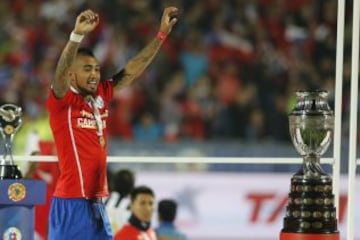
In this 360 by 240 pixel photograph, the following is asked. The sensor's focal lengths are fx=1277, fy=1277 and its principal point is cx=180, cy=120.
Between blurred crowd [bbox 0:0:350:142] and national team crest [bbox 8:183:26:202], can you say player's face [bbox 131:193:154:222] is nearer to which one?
national team crest [bbox 8:183:26:202]

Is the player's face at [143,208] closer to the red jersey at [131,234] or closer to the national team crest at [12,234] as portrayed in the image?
the red jersey at [131,234]

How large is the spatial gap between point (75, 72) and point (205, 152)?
20.8 ft

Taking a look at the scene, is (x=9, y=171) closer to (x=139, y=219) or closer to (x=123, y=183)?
(x=139, y=219)

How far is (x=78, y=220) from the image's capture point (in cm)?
686

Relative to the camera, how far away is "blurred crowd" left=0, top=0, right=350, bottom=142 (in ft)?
47.9

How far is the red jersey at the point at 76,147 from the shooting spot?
22.5ft

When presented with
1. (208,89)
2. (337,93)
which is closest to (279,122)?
(208,89)

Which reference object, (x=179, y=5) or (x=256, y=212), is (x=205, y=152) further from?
(x=179, y=5)

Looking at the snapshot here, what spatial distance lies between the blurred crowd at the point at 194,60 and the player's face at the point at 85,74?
7264 millimetres

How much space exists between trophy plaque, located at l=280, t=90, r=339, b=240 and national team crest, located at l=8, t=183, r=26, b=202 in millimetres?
1450

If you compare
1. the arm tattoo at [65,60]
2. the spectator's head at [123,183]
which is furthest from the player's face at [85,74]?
the spectator's head at [123,183]

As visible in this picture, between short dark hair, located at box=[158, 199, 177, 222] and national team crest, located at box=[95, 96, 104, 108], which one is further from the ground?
national team crest, located at box=[95, 96, 104, 108]

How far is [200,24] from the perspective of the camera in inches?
623

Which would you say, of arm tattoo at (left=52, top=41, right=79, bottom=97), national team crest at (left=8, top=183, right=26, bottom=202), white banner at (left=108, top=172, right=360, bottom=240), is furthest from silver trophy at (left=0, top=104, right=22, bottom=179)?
white banner at (left=108, top=172, right=360, bottom=240)
